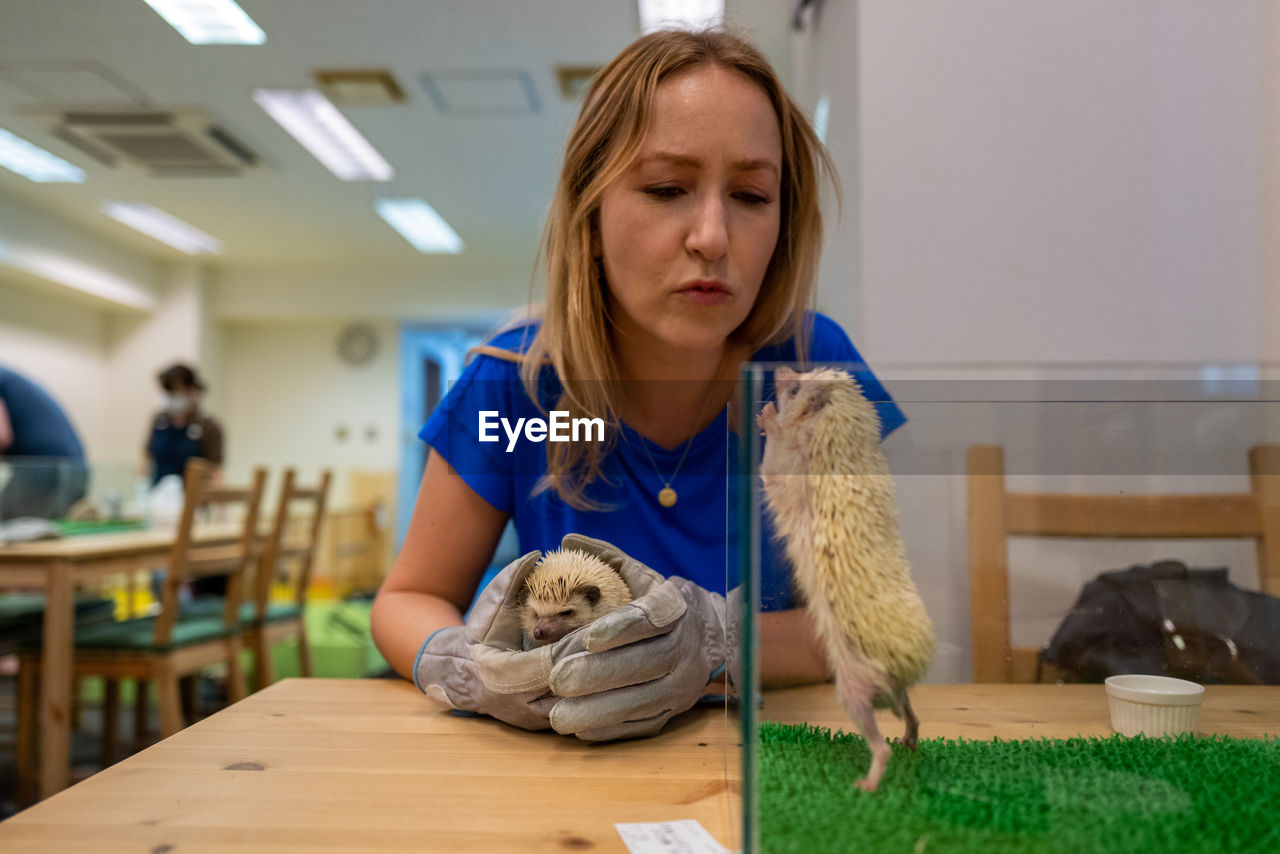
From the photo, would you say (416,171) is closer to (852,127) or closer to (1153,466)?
(852,127)

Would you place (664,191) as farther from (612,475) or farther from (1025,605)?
(1025,605)

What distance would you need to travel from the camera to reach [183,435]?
4.24 metres

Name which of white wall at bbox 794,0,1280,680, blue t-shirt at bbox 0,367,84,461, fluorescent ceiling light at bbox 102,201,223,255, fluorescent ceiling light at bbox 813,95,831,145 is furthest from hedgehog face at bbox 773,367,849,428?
fluorescent ceiling light at bbox 102,201,223,255

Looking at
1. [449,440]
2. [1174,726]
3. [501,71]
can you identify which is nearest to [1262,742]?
[1174,726]

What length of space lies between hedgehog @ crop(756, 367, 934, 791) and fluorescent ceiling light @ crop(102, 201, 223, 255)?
20.5ft

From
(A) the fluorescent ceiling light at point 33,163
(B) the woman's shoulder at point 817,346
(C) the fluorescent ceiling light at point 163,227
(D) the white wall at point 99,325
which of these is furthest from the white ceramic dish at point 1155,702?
(D) the white wall at point 99,325

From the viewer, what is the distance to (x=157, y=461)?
4211 millimetres

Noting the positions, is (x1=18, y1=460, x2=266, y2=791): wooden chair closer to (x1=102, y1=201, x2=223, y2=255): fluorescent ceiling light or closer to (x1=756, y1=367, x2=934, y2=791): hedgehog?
(x1=756, y1=367, x2=934, y2=791): hedgehog

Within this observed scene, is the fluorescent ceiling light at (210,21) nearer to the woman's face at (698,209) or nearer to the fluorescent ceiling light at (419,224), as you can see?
the woman's face at (698,209)

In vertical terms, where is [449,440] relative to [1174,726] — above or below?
above

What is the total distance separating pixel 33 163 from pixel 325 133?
161 cm

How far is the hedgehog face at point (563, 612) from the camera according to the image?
1.95 ft

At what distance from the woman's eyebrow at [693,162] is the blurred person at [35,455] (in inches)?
101

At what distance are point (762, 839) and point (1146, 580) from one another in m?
0.28
